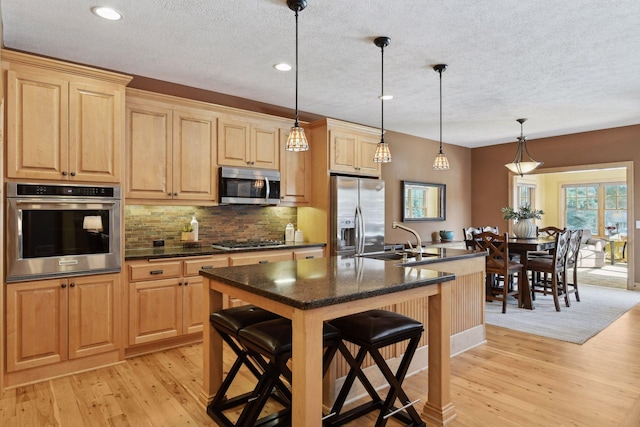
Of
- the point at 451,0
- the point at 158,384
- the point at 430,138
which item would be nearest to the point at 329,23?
the point at 451,0

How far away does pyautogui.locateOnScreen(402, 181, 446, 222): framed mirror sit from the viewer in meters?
6.59

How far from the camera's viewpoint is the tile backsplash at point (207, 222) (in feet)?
12.7

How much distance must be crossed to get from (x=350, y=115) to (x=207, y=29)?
2.87 metres

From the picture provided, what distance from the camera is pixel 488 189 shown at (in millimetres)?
7812

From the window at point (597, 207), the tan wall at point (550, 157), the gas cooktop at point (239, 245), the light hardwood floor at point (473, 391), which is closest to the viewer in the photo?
the light hardwood floor at point (473, 391)

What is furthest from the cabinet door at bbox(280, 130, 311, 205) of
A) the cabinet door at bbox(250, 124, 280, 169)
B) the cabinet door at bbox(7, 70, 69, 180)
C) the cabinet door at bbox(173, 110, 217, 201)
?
the cabinet door at bbox(7, 70, 69, 180)

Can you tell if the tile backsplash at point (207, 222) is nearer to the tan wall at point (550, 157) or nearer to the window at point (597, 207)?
the tan wall at point (550, 157)

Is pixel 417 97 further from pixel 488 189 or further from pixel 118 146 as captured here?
pixel 488 189

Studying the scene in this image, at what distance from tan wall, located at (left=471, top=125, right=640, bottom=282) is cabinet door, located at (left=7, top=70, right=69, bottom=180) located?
284 inches

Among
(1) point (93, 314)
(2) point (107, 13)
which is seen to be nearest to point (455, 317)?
(1) point (93, 314)

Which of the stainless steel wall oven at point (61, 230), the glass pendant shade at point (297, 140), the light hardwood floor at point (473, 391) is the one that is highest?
the glass pendant shade at point (297, 140)

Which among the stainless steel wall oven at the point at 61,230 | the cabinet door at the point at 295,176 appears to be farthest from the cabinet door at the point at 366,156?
the stainless steel wall oven at the point at 61,230

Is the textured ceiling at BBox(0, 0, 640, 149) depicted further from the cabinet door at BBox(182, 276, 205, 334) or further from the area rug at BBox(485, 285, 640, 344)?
the area rug at BBox(485, 285, 640, 344)

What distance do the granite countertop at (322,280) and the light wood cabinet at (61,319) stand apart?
1303 millimetres
